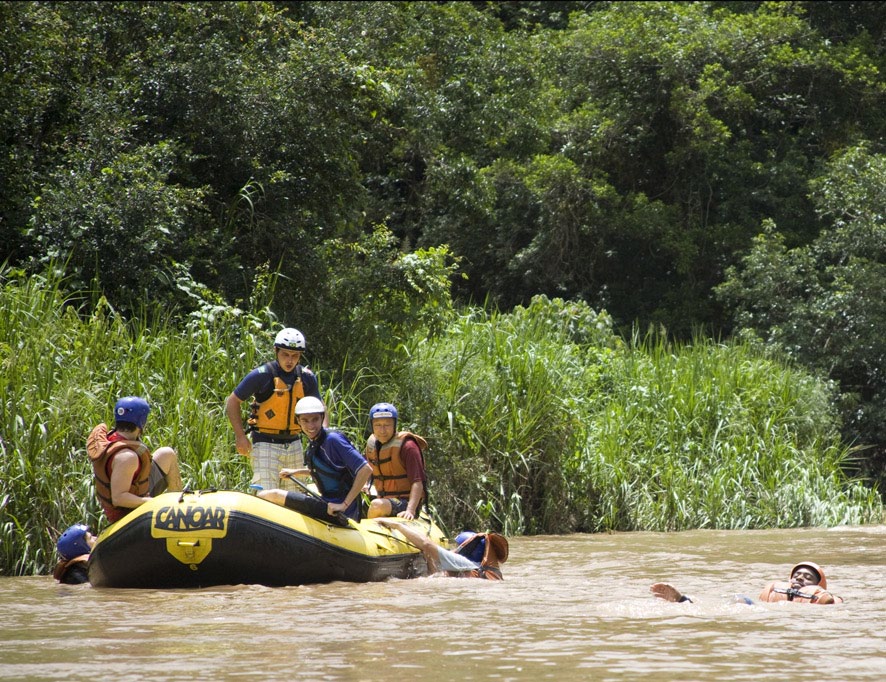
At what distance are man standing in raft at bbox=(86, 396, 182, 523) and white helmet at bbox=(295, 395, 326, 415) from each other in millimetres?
918

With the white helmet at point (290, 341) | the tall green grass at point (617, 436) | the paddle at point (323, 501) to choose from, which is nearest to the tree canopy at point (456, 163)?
the tall green grass at point (617, 436)

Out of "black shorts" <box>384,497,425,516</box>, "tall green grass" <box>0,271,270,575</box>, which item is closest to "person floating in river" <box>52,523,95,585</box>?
"tall green grass" <box>0,271,270,575</box>

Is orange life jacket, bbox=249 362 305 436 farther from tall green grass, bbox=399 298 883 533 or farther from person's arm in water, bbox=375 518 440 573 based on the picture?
tall green grass, bbox=399 298 883 533

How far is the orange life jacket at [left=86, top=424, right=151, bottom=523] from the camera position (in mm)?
7637

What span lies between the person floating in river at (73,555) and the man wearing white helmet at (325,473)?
3.63 feet

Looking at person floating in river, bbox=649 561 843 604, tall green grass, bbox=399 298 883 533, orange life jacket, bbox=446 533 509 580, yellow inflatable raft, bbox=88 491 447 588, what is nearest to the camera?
person floating in river, bbox=649 561 843 604

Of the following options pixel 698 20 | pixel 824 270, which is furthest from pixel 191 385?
pixel 698 20

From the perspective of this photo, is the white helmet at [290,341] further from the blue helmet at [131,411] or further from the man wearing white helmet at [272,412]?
the blue helmet at [131,411]

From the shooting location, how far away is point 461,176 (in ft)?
58.2

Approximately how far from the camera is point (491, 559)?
26.8 feet

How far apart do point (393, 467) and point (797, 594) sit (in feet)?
9.83

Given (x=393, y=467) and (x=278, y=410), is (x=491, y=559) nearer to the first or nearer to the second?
(x=393, y=467)

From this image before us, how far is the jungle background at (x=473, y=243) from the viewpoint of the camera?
10.4 metres

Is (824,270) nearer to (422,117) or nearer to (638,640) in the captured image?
(422,117)
